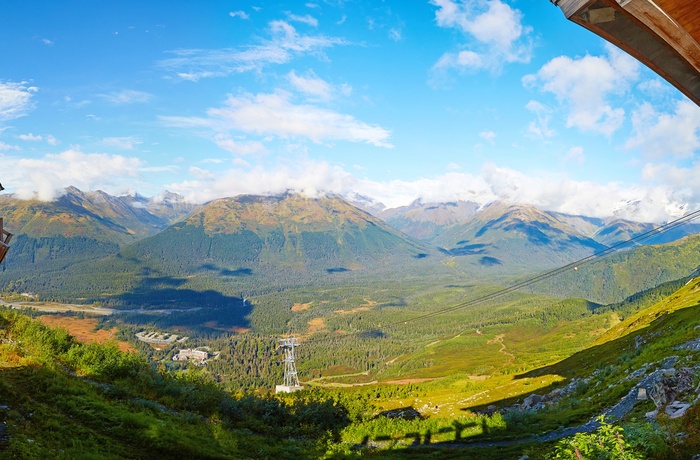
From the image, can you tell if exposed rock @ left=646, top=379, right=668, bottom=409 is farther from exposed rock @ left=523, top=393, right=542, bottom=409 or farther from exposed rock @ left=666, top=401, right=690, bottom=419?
exposed rock @ left=523, top=393, right=542, bottom=409

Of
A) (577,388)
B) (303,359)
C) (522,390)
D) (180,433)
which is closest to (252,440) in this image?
(180,433)

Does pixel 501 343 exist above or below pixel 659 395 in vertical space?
below

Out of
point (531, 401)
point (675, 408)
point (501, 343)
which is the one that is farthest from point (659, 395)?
point (501, 343)

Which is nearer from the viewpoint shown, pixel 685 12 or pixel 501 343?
pixel 685 12

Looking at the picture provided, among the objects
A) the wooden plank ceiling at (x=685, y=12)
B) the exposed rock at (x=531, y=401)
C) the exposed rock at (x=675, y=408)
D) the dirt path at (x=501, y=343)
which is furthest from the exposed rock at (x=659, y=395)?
the dirt path at (x=501, y=343)

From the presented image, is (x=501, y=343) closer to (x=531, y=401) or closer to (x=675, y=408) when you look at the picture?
(x=531, y=401)

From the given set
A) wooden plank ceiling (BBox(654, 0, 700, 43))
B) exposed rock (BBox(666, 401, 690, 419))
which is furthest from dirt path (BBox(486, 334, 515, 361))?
wooden plank ceiling (BBox(654, 0, 700, 43))

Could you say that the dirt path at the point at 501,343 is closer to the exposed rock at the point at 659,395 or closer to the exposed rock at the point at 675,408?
the exposed rock at the point at 659,395

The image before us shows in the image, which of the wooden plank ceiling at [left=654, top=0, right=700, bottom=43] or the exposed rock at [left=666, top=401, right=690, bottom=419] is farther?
the exposed rock at [left=666, top=401, right=690, bottom=419]

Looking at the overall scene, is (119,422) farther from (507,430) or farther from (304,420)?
(507,430)

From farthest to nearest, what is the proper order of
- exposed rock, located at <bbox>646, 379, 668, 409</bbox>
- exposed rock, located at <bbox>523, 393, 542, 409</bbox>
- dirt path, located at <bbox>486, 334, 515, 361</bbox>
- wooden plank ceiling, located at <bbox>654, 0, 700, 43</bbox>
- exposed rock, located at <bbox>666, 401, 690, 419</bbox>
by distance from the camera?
dirt path, located at <bbox>486, 334, 515, 361</bbox>, exposed rock, located at <bbox>523, 393, 542, 409</bbox>, exposed rock, located at <bbox>646, 379, 668, 409</bbox>, exposed rock, located at <bbox>666, 401, 690, 419</bbox>, wooden plank ceiling, located at <bbox>654, 0, 700, 43</bbox>

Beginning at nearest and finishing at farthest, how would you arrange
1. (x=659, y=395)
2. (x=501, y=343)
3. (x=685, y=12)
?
1. (x=685, y=12)
2. (x=659, y=395)
3. (x=501, y=343)
